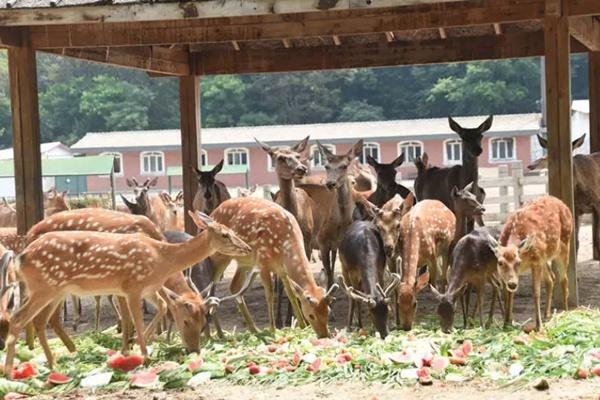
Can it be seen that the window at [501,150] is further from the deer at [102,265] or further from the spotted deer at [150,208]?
the deer at [102,265]

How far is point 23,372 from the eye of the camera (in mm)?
8188

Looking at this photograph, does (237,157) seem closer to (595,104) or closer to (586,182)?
(595,104)

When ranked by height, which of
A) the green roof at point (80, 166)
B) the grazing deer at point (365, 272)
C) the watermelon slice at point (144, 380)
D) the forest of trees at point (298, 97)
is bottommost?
the watermelon slice at point (144, 380)

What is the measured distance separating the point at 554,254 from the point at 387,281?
6.09ft

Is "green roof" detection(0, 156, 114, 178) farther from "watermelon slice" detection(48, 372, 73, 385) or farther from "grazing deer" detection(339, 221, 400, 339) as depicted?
"watermelon slice" detection(48, 372, 73, 385)

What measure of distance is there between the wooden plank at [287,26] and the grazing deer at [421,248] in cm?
194

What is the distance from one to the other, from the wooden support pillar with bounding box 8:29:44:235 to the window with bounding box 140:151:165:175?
1674 inches

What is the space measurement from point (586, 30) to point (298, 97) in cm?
4800

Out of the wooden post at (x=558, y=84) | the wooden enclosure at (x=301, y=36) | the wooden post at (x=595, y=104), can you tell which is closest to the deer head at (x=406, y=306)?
the wooden enclosure at (x=301, y=36)

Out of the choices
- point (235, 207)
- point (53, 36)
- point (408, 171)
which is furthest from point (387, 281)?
point (408, 171)

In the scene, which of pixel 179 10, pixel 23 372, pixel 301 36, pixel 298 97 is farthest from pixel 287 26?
pixel 298 97

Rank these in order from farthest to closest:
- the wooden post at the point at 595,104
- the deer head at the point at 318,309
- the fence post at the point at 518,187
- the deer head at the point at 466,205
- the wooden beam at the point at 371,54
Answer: the fence post at the point at 518,187
the wooden post at the point at 595,104
the wooden beam at the point at 371,54
the deer head at the point at 466,205
the deer head at the point at 318,309

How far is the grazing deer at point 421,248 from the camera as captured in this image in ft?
32.2

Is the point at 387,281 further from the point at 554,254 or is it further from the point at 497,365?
the point at 497,365
